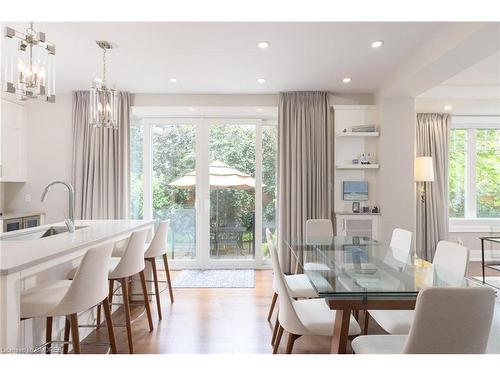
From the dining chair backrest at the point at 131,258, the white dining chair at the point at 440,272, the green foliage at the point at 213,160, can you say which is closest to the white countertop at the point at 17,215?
the green foliage at the point at 213,160

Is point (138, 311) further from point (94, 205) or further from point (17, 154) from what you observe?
point (17, 154)

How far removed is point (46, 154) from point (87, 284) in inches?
150

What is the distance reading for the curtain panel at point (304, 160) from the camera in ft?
16.1

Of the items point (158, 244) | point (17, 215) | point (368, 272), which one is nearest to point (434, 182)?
point (368, 272)

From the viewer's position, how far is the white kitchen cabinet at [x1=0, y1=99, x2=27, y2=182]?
14.8 ft

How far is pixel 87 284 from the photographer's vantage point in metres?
1.91

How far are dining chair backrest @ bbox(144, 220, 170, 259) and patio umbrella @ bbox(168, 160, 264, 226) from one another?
1.98m

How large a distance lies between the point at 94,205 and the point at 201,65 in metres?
2.49

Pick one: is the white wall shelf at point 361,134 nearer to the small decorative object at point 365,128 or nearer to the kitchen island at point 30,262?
the small decorative object at point 365,128

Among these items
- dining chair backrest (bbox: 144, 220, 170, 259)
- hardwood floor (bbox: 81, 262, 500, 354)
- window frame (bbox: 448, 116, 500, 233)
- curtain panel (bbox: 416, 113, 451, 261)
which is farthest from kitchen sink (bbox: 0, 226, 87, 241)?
window frame (bbox: 448, 116, 500, 233)

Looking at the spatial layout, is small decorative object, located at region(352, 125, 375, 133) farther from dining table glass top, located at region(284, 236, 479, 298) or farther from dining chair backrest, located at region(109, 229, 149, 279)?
dining chair backrest, located at region(109, 229, 149, 279)

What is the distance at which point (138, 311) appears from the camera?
3441mm

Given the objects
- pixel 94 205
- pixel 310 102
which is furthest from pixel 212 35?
pixel 94 205

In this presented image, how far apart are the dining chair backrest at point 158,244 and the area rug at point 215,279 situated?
1144 mm
